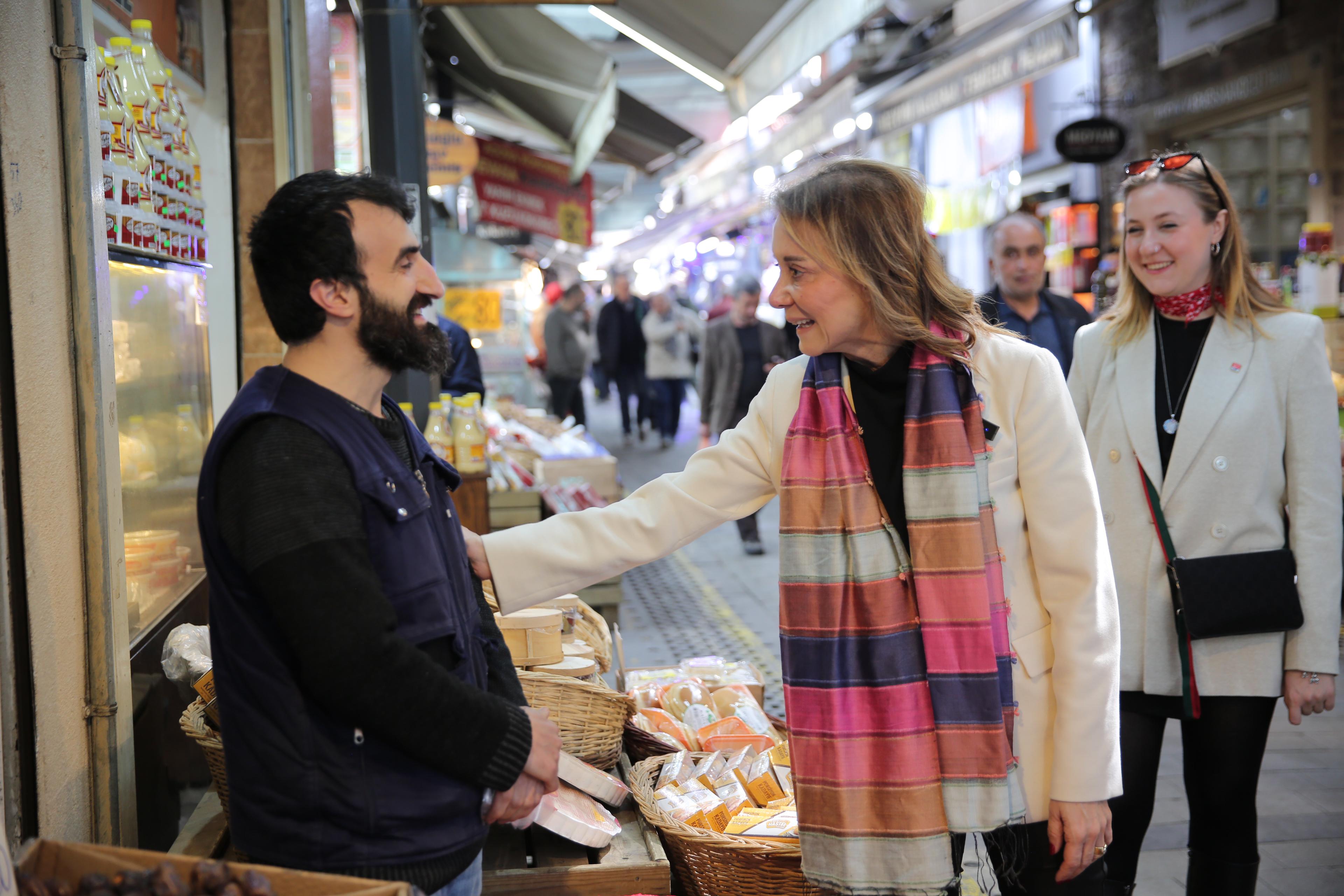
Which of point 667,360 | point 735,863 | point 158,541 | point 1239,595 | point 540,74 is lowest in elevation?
point 735,863

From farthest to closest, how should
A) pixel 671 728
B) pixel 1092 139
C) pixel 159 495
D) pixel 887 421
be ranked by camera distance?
pixel 1092 139 < pixel 159 495 < pixel 671 728 < pixel 887 421

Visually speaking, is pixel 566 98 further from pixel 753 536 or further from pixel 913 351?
pixel 913 351

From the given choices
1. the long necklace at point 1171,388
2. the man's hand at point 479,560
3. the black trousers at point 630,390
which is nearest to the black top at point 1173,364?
the long necklace at point 1171,388

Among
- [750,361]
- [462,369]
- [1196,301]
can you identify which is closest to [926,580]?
[1196,301]

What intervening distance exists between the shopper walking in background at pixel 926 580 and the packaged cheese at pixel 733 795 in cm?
80

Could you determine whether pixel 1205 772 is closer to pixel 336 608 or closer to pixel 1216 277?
pixel 1216 277

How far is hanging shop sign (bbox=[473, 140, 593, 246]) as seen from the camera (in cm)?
1150

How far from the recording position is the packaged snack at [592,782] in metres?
2.69

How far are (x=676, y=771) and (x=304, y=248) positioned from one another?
1.77 m

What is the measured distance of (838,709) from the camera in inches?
77.5

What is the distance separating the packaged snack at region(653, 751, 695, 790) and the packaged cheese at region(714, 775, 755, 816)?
87 millimetres

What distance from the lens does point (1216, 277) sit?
2854mm

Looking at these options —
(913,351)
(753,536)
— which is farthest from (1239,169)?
(913,351)

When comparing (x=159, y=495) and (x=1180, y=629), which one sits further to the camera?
(x=159, y=495)
